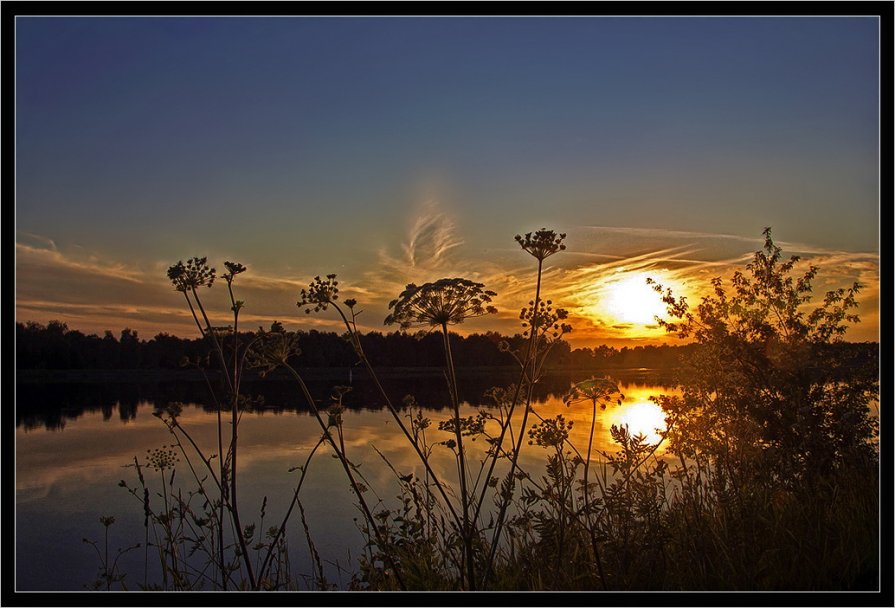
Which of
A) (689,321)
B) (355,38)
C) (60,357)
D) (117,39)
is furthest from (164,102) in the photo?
(689,321)

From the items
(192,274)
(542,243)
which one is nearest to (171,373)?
(192,274)

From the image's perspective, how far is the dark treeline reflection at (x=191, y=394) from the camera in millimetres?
→ 5880

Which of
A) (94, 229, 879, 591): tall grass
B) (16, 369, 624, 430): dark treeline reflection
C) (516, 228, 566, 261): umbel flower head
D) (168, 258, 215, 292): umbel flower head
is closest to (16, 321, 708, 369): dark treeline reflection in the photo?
(16, 369, 624, 430): dark treeline reflection

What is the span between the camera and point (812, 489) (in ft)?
16.6

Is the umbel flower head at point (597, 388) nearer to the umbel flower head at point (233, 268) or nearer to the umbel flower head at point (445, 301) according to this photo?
the umbel flower head at point (445, 301)

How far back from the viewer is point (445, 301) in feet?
10.2

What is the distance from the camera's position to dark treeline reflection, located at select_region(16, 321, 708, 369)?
5.01 metres

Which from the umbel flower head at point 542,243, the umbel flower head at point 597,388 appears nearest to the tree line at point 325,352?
the umbel flower head at point 597,388

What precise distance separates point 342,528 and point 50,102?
157 inches

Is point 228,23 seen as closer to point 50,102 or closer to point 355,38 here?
point 355,38

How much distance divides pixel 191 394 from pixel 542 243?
12.0 m

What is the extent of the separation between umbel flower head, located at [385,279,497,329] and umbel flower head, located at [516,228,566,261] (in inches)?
10.1

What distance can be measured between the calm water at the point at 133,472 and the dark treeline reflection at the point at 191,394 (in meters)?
0.05

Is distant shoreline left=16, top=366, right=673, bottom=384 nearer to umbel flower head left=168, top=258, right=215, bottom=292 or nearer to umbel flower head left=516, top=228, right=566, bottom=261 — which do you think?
umbel flower head left=516, top=228, right=566, bottom=261
